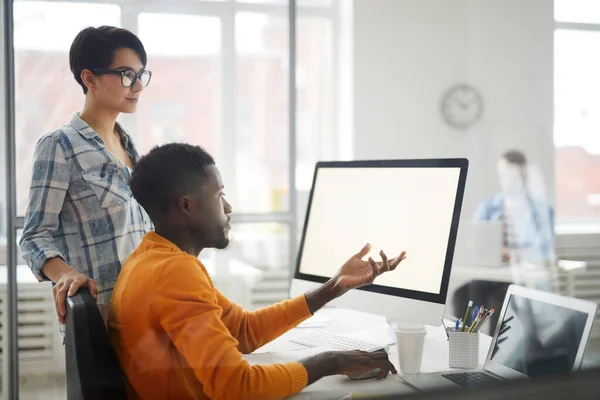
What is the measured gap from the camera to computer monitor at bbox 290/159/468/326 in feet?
3.71

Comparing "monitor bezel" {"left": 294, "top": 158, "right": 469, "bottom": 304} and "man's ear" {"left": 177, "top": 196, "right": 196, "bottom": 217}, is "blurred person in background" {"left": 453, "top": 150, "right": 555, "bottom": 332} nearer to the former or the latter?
"monitor bezel" {"left": 294, "top": 158, "right": 469, "bottom": 304}

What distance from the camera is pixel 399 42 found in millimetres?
3693

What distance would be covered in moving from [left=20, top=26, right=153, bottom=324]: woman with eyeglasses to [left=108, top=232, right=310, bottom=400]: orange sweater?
38cm

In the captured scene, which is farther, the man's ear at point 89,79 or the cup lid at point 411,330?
the man's ear at point 89,79

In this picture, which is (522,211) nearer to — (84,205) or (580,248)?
(580,248)

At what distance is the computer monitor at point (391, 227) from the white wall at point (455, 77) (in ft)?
7.55

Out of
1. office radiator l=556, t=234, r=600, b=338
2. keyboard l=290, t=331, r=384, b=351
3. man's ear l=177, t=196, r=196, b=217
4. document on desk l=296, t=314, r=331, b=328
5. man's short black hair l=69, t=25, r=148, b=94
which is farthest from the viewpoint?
office radiator l=556, t=234, r=600, b=338

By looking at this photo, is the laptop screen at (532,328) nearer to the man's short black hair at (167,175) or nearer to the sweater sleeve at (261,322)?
the sweater sleeve at (261,322)

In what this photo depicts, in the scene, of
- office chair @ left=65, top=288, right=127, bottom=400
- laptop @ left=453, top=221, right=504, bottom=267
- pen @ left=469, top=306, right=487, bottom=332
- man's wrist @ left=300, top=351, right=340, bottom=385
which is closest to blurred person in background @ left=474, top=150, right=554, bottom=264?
laptop @ left=453, top=221, right=504, bottom=267

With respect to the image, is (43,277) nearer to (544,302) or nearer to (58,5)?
(544,302)

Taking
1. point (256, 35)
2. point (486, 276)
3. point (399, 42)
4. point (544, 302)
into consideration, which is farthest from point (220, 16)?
point (544, 302)

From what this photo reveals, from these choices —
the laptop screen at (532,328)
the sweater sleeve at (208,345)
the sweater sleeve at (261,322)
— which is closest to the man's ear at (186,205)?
the sweater sleeve at (208,345)

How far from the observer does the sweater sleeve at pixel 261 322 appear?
3.87 ft

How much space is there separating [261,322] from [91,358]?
15.5 inches
